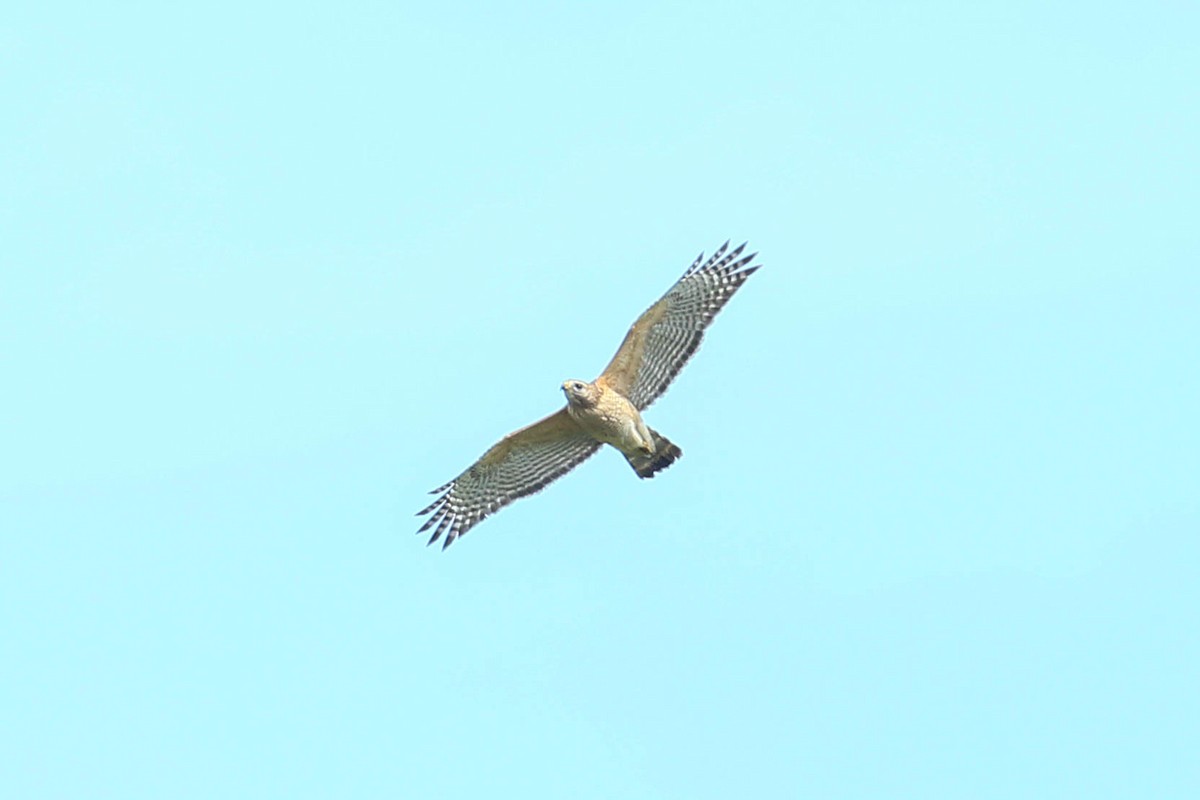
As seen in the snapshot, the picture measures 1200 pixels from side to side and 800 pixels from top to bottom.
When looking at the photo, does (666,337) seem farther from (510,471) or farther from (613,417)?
(510,471)

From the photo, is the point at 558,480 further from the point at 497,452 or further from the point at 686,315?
the point at 686,315

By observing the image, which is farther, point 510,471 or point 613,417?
point 510,471

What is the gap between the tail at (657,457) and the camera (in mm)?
18391

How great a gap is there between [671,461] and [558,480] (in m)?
1.32

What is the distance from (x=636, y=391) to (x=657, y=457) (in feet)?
2.56

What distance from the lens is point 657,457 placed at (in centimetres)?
1847

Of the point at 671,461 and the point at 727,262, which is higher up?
the point at 727,262

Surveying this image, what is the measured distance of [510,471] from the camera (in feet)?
63.0

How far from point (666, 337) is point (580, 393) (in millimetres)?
1082

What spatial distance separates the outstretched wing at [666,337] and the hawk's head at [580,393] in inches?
13.8

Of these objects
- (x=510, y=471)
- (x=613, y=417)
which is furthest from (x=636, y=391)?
(x=510, y=471)

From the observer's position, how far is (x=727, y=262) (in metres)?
18.4

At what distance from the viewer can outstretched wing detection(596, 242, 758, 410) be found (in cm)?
1792

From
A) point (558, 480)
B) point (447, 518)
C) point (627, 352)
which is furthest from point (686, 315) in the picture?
point (447, 518)
